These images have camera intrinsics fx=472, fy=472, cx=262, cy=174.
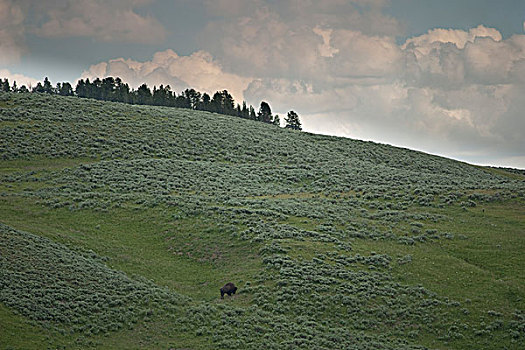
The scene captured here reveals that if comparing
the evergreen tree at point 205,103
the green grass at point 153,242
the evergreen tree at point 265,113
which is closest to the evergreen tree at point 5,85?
the evergreen tree at point 205,103

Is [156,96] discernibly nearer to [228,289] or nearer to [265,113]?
Result: [265,113]

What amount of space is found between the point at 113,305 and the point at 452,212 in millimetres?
31727

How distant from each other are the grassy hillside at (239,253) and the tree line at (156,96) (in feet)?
193

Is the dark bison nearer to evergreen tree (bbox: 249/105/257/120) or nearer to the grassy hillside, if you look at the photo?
the grassy hillside

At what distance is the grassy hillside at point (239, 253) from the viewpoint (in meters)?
23.0

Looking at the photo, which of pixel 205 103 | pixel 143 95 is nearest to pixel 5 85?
pixel 143 95

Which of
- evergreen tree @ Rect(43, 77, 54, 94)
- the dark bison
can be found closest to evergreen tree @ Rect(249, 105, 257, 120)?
evergreen tree @ Rect(43, 77, 54, 94)

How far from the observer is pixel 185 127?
3120 inches

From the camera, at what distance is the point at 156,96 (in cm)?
12338

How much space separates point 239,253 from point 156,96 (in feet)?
319

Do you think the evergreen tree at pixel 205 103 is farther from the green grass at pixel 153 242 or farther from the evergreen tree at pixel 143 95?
the green grass at pixel 153 242

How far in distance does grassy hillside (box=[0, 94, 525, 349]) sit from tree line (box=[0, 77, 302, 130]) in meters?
58.9

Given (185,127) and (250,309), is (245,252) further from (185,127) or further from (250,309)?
(185,127)

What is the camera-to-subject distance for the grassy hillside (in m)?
23.0
